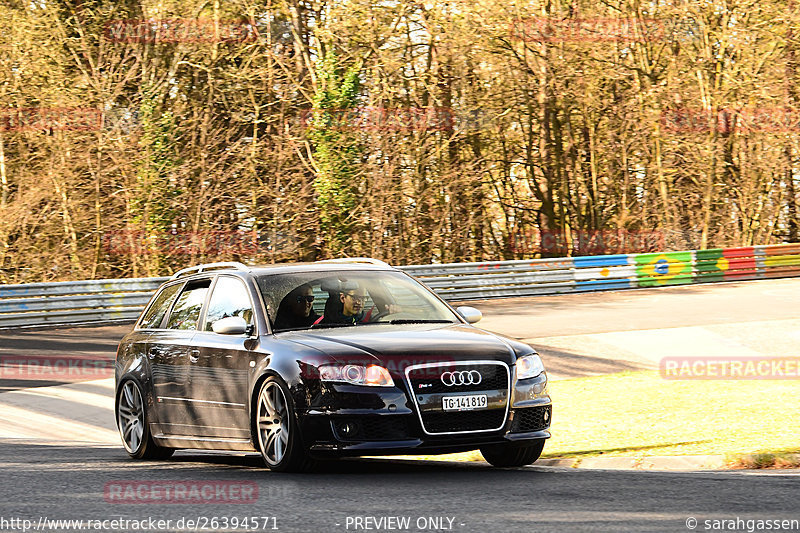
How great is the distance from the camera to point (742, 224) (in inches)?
1443

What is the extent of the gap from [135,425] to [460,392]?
3.75 meters

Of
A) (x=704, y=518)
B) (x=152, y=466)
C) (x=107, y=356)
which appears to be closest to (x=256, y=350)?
(x=152, y=466)

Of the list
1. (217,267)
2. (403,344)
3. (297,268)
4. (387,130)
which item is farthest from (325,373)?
(387,130)

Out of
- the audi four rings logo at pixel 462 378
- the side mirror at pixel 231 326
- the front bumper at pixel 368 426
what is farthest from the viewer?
the side mirror at pixel 231 326

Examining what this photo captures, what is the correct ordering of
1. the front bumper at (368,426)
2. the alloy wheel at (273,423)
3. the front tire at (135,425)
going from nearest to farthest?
the front bumper at (368,426)
the alloy wheel at (273,423)
the front tire at (135,425)

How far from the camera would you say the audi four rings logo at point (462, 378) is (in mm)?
8062

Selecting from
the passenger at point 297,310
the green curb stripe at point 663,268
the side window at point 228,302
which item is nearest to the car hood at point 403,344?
the passenger at point 297,310

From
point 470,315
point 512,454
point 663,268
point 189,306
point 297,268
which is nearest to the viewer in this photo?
point 512,454

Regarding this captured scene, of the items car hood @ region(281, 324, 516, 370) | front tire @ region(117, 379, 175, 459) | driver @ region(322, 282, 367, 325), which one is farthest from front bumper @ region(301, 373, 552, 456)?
front tire @ region(117, 379, 175, 459)

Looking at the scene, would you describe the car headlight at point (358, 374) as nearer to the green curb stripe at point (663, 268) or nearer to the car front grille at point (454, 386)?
the car front grille at point (454, 386)

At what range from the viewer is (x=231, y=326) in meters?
8.79

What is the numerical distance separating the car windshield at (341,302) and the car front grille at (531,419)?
1.20 metres

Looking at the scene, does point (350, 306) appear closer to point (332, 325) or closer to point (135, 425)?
point (332, 325)

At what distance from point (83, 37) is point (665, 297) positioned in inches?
640
